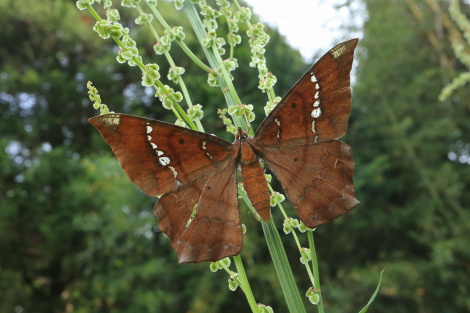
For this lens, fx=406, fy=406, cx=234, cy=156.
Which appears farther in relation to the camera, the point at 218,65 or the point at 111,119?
the point at 218,65

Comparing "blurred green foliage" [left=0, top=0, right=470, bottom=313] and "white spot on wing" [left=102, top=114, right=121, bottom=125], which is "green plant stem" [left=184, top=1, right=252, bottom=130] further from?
"blurred green foliage" [left=0, top=0, right=470, bottom=313]

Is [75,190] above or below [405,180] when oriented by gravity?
below

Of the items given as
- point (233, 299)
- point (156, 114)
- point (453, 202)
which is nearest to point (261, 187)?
point (233, 299)

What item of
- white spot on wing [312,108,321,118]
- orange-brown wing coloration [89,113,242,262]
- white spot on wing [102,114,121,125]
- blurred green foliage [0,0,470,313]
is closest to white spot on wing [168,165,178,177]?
orange-brown wing coloration [89,113,242,262]

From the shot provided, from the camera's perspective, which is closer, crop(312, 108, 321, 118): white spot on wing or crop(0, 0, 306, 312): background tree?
crop(312, 108, 321, 118): white spot on wing

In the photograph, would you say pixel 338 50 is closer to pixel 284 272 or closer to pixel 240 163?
pixel 240 163

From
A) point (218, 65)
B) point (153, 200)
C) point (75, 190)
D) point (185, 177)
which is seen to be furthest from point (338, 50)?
point (75, 190)

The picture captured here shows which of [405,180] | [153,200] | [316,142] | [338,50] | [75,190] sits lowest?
[75,190]
